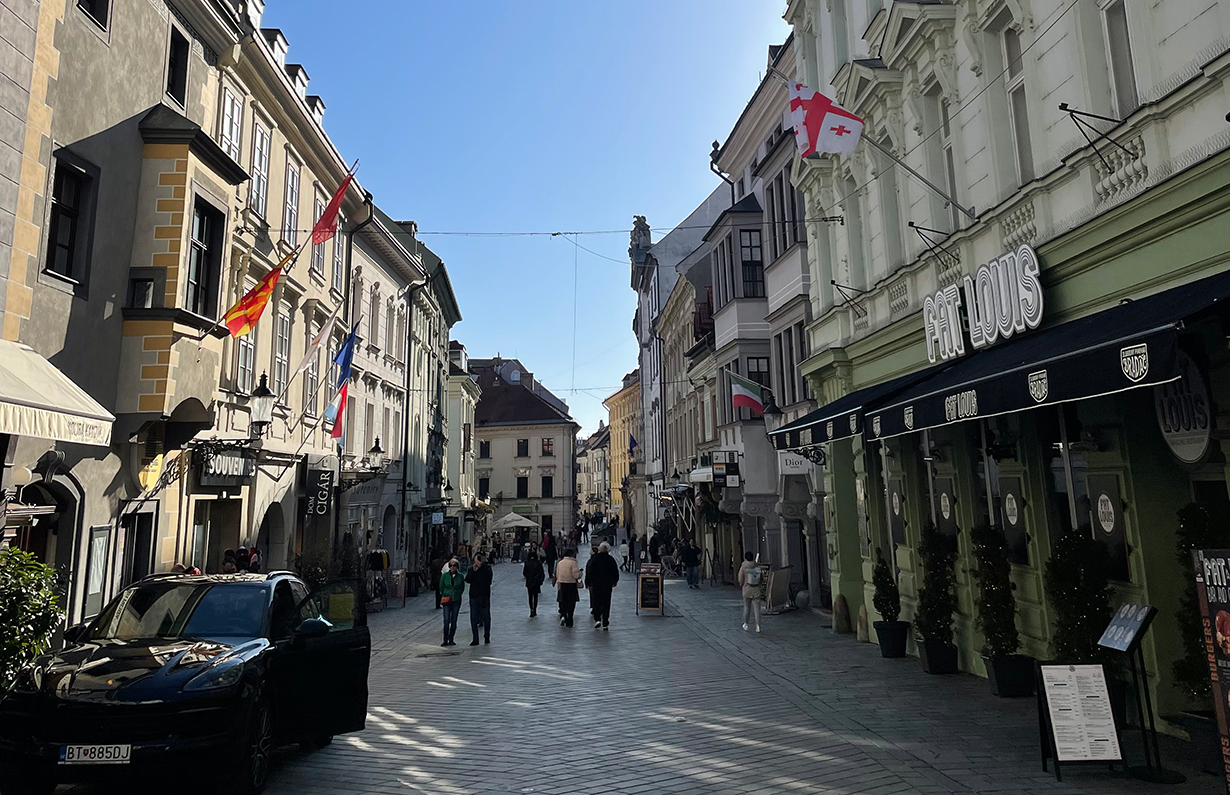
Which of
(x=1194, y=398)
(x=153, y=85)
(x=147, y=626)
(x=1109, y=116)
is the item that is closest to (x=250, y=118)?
(x=153, y=85)

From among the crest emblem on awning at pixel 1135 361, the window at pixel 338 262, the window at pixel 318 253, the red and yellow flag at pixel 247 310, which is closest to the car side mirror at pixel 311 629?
the crest emblem on awning at pixel 1135 361

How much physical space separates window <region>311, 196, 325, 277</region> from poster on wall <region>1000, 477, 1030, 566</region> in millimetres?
17205

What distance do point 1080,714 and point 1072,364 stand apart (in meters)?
2.87

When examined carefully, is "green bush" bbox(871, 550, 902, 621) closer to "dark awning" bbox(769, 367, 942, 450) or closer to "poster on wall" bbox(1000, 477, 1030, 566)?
"dark awning" bbox(769, 367, 942, 450)

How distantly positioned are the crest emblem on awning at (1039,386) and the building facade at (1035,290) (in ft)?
0.06

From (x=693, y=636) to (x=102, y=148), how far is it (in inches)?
512

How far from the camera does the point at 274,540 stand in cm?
1905

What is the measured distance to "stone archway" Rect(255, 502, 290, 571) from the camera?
61.6ft

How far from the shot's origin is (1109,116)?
805cm

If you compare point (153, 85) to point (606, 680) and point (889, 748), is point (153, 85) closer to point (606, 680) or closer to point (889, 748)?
point (606, 680)

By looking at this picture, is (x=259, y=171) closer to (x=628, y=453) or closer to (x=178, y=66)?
(x=178, y=66)

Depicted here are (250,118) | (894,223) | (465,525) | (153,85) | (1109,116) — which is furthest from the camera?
(465,525)

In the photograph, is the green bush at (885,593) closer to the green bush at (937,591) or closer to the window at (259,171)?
the green bush at (937,591)

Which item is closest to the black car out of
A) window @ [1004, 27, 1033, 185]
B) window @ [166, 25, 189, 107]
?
window @ [166, 25, 189, 107]
